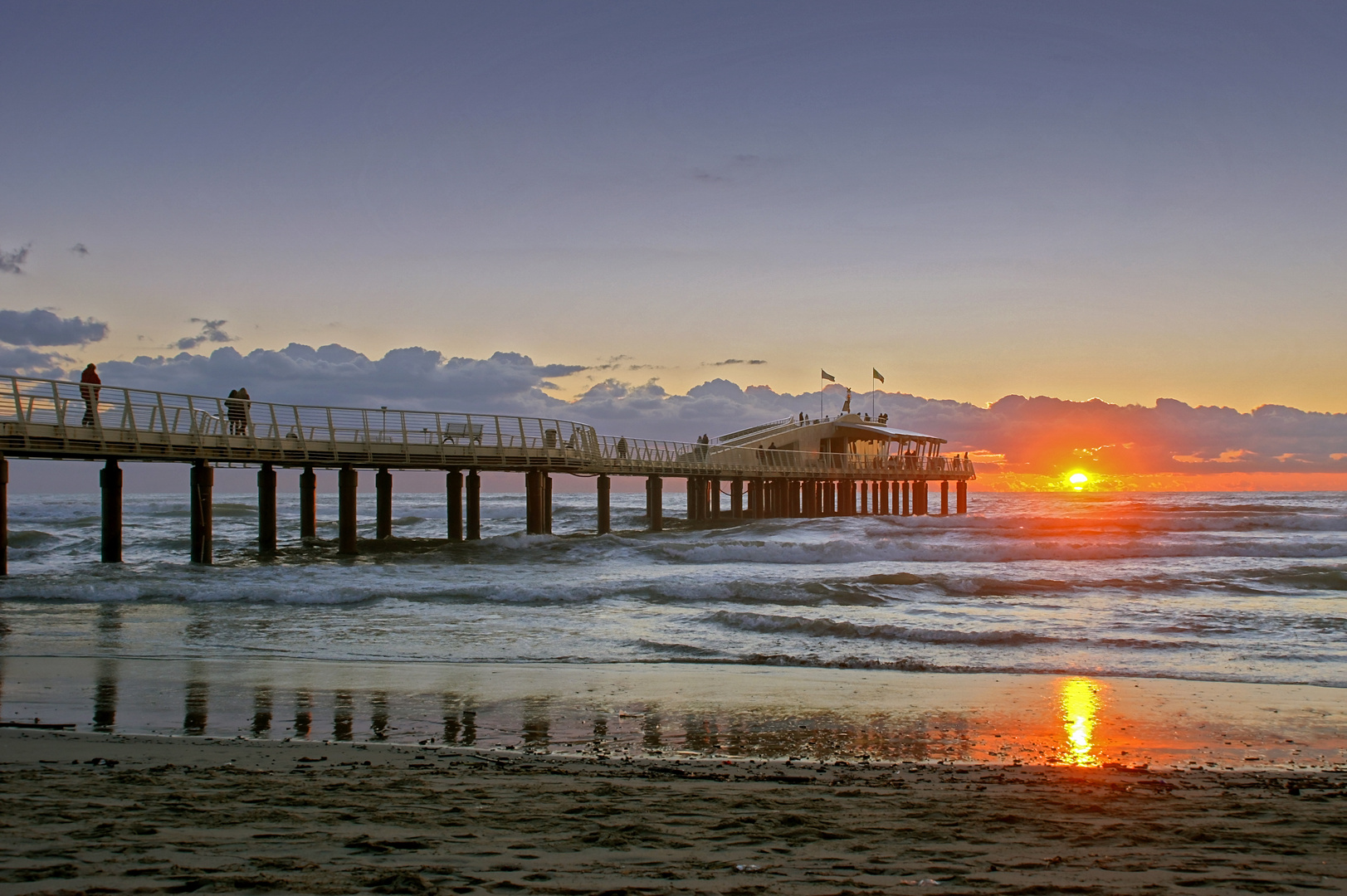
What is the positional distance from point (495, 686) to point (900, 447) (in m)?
57.4

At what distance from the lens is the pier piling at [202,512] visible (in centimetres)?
2292

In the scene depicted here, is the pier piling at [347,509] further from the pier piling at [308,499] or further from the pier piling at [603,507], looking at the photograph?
the pier piling at [603,507]

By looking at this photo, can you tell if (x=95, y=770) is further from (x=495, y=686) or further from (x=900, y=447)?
(x=900, y=447)

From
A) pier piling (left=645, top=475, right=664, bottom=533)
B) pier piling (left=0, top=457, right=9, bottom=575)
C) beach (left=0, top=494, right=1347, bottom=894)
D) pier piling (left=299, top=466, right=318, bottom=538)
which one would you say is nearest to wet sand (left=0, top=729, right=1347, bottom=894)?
beach (left=0, top=494, right=1347, bottom=894)

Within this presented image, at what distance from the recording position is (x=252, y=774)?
5.41 metres

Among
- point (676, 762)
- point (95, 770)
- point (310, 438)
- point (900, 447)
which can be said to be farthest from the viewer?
point (900, 447)

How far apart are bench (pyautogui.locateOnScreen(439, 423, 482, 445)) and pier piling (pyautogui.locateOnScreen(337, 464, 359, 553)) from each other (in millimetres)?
3178

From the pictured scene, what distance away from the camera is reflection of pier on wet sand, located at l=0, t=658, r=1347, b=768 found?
6715mm

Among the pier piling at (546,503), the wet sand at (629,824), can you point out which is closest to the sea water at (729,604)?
the pier piling at (546,503)

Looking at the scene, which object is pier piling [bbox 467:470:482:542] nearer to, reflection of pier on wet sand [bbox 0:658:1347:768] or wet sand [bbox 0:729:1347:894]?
reflection of pier on wet sand [bbox 0:658:1347:768]

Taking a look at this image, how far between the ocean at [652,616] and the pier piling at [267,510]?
2.47 ft

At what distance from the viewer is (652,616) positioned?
15117 mm

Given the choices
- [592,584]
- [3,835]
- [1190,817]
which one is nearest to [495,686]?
[3,835]

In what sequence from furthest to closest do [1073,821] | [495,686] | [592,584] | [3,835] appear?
Answer: [592,584]
[495,686]
[1073,821]
[3,835]
